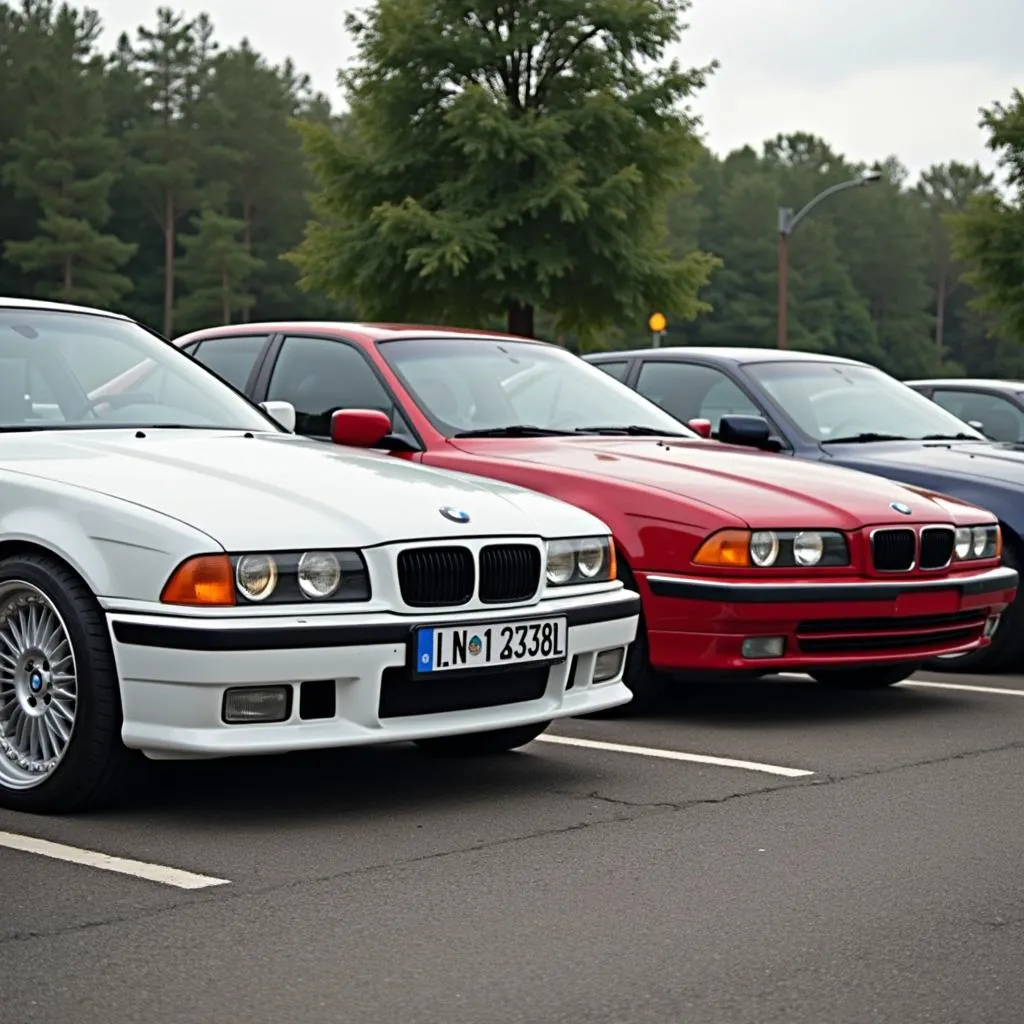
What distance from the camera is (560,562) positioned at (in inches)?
244

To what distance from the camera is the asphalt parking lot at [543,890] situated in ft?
12.6

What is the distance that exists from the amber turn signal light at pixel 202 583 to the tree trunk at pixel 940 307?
390ft

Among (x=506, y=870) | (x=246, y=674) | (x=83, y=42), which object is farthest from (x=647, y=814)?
(x=83, y=42)

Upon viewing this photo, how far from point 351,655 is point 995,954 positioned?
2.02 m

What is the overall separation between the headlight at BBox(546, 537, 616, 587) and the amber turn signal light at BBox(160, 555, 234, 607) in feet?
3.79

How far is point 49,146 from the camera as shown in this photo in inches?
2817

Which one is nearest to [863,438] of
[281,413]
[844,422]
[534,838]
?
[844,422]

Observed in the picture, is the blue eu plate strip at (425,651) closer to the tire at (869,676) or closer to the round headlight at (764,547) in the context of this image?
the round headlight at (764,547)

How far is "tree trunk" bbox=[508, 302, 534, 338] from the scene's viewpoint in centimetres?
2919

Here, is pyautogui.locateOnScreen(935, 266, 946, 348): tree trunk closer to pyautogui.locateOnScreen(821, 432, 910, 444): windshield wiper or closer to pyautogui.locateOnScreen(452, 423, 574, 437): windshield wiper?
pyautogui.locateOnScreen(821, 432, 910, 444): windshield wiper

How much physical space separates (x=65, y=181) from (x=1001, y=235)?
47.5 meters

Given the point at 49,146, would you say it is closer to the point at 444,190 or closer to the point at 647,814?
the point at 444,190

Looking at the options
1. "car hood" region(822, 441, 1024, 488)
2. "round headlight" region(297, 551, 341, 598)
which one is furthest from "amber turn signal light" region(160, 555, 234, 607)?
"car hood" region(822, 441, 1024, 488)

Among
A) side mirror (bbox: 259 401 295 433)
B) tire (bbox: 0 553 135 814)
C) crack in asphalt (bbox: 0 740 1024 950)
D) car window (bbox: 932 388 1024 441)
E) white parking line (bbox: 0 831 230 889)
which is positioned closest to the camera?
crack in asphalt (bbox: 0 740 1024 950)
